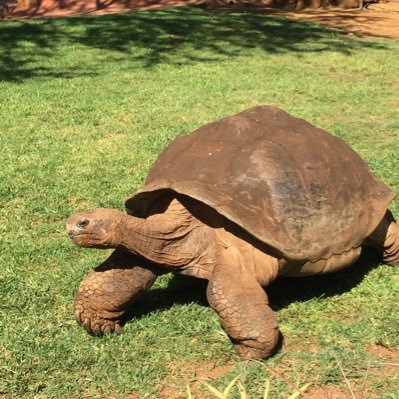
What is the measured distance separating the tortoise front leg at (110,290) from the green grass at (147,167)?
0.31 feet

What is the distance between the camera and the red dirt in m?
11.8

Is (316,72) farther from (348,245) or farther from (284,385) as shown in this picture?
(284,385)

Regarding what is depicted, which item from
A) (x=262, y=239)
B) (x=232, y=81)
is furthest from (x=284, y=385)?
(x=232, y=81)

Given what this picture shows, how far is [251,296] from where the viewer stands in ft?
8.37

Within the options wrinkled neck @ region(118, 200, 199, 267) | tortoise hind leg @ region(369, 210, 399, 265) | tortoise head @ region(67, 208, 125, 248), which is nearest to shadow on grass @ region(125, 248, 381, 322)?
tortoise hind leg @ region(369, 210, 399, 265)

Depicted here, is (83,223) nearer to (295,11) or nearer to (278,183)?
(278,183)

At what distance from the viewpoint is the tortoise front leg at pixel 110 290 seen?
8.79 feet

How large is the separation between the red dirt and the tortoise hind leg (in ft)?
27.5

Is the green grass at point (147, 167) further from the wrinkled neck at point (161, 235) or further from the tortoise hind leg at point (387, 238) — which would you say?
the wrinkled neck at point (161, 235)

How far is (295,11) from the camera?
46.3 ft

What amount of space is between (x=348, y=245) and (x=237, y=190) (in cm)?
63

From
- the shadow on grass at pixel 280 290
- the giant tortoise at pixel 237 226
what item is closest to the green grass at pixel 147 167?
the shadow on grass at pixel 280 290

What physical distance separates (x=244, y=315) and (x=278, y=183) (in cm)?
59

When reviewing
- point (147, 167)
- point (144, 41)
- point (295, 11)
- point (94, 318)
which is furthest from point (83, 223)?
point (295, 11)
